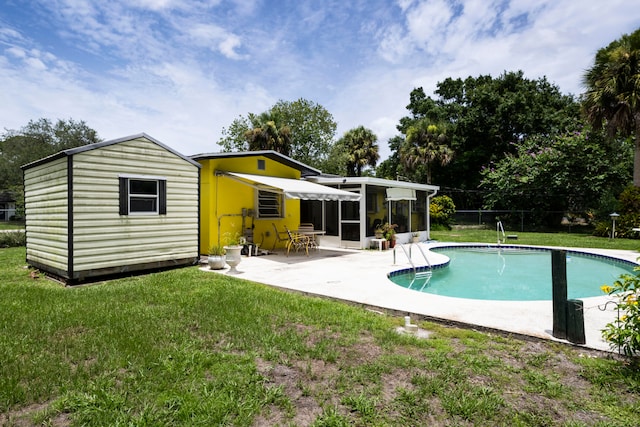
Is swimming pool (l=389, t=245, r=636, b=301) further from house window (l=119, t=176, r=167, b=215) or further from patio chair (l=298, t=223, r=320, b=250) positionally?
house window (l=119, t=176, r=167, b=215)

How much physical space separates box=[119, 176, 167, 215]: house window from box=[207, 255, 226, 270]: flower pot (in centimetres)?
196

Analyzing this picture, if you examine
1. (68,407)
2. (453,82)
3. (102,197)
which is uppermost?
(453,82)

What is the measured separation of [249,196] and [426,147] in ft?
72.3

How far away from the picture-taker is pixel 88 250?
903 cm

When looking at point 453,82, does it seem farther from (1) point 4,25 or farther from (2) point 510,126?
(1) point 4,25

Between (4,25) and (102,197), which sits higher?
(4,25)

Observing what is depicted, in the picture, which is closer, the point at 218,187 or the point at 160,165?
the point at 160,165

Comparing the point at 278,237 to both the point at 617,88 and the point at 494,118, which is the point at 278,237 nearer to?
the point at 617,88

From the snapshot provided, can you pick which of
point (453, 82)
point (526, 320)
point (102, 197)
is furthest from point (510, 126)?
point (102, 197)

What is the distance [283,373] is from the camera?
4.19 m

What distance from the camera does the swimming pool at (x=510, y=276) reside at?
33.3 feet

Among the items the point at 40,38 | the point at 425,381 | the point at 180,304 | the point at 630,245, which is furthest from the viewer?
the point at 630,245

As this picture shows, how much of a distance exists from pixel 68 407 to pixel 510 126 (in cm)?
3876

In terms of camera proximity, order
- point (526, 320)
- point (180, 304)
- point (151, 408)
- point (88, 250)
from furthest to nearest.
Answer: point (88, 250), point (180, 304), point (526, 320), point (151, 408)
